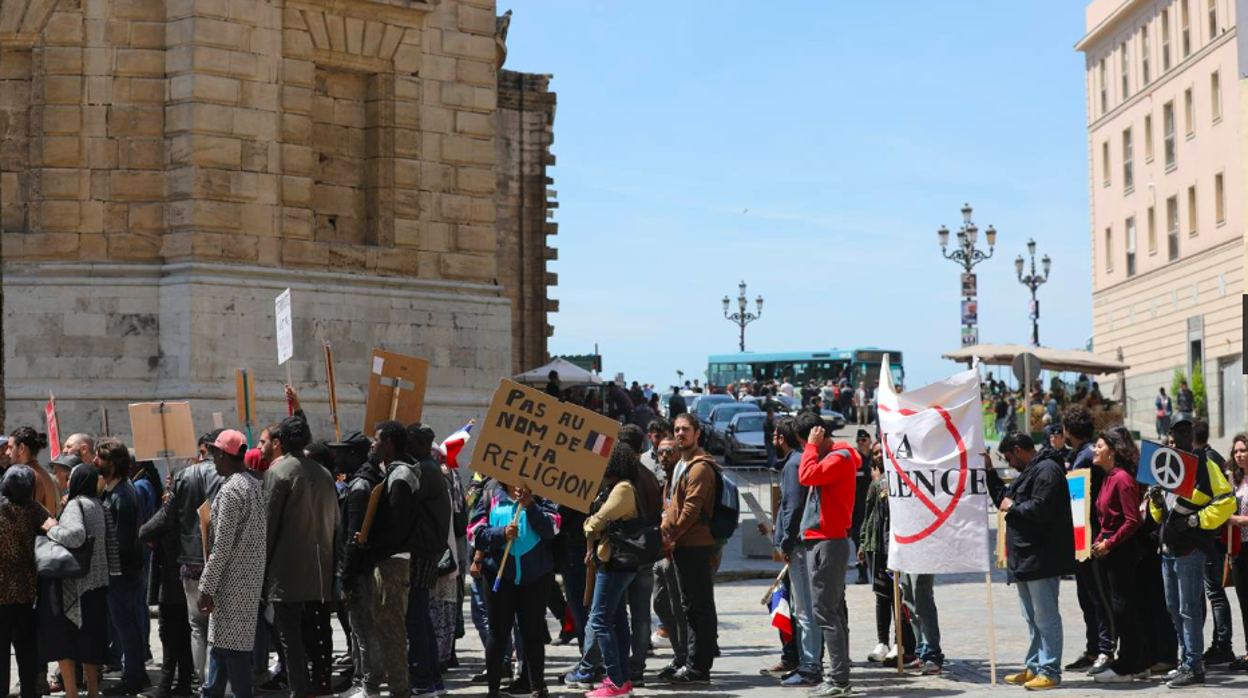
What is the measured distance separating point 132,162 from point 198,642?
41.7ft

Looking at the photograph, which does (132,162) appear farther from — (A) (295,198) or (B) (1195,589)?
(B) (1195,589)

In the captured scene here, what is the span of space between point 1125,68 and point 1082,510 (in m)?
50.5

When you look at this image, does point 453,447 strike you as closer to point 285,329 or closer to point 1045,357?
point 285,329

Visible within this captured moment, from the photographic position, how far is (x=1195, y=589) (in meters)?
12.4

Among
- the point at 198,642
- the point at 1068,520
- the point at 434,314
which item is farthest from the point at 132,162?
the point at 1068,520

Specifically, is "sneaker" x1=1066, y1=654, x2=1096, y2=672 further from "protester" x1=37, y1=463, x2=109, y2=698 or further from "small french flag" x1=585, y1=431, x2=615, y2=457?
"protester" x1=37, y1=463, x2=109, y2=698

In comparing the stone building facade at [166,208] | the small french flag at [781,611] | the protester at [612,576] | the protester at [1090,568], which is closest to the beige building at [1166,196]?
the stone building facade at [166,208]

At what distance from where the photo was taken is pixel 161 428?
591 inches

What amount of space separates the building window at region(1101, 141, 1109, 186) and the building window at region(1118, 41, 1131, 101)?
2314 mm

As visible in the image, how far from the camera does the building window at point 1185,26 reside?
5438cm

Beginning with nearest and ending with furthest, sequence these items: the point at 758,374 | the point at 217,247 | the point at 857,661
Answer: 1. the point at 857,661
2. the point at 217,247
3. the point at 758,374

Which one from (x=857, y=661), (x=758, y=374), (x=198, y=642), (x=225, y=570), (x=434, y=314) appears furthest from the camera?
(x=758, y=374)

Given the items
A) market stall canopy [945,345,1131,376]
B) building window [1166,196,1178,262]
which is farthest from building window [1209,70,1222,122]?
market stall canopy [945,345,1131,376]

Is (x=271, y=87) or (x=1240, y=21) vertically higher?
(x=1240, y=21)
